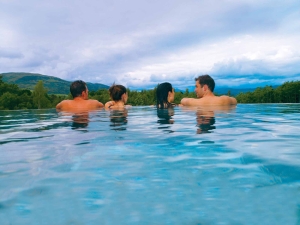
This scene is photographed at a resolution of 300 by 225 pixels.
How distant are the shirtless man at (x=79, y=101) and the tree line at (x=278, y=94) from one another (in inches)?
3578

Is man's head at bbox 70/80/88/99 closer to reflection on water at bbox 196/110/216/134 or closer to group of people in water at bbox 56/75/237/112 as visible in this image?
group of people in water at bbox 56/75/237/112

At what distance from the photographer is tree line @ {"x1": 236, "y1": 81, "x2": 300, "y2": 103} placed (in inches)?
3474

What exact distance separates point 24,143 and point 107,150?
1.58 m

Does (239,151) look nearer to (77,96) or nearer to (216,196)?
(216,196)

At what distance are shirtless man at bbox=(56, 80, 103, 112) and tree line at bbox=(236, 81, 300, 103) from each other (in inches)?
3578

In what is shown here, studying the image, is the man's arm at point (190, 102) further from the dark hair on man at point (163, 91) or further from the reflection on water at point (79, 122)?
the reflection on water at point (79, 122)

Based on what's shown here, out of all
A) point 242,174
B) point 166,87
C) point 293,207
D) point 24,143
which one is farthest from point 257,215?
point 166,87

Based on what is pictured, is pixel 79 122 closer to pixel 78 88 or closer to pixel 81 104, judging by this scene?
pixel 78 88

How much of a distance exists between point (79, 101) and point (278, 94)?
3674 inches

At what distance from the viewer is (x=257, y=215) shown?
5.47ft

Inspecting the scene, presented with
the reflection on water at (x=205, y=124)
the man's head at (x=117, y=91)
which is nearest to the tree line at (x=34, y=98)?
the man's head at (x=117, y=91)

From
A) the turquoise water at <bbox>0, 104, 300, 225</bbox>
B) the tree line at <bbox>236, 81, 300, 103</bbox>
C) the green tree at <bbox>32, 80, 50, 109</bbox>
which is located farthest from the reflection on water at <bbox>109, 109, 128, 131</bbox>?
the tree line at <bbox>236, 81, 300, 103</bbox>

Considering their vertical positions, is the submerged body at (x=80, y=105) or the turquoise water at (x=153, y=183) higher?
the submerged body at (x=80, y=105)

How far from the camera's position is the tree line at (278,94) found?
88250 millimetres
